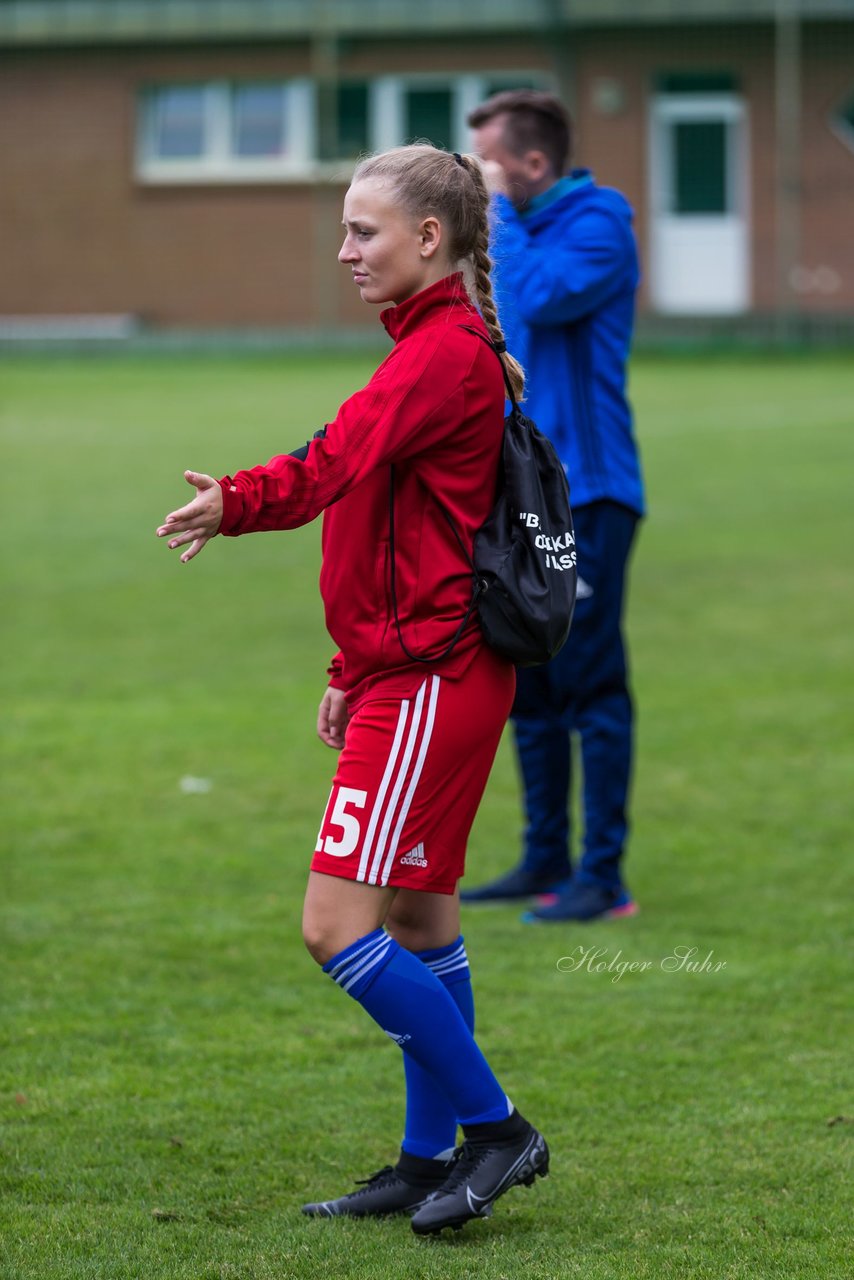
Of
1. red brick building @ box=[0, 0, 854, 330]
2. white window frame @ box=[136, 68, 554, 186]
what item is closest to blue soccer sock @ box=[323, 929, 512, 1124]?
red brick building @ box=[0, 0, 854, 330]

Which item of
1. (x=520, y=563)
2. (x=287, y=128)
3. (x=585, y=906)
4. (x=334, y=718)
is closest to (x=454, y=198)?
(x=520, y=563)

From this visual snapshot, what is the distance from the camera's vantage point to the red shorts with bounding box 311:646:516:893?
3496 millimetres

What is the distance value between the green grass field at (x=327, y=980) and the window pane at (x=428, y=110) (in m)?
23.8

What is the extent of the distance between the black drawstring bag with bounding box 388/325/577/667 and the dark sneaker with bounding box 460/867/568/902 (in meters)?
2.66

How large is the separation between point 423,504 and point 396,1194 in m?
1.33

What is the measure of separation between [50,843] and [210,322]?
29655 millimetres

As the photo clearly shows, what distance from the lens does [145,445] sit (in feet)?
65.2

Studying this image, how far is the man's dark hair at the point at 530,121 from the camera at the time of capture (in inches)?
227

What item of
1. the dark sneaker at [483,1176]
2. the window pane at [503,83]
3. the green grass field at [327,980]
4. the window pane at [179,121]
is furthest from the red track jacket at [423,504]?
the window pane at [179,121]

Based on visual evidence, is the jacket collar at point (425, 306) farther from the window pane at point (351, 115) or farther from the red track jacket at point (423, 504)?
the window pane at point (351, 115)

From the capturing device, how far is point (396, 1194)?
12.4 ft

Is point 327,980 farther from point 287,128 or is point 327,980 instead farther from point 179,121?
point 179,121

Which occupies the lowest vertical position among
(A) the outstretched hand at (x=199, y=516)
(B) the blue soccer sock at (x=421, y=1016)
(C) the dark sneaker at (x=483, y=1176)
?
(C) the dark sneaker at (x=483, y=1176)

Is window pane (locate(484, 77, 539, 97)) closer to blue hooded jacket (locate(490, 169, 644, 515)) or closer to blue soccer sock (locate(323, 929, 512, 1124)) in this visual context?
blue hooded jacket (locate(490, 169, 644, 515))
